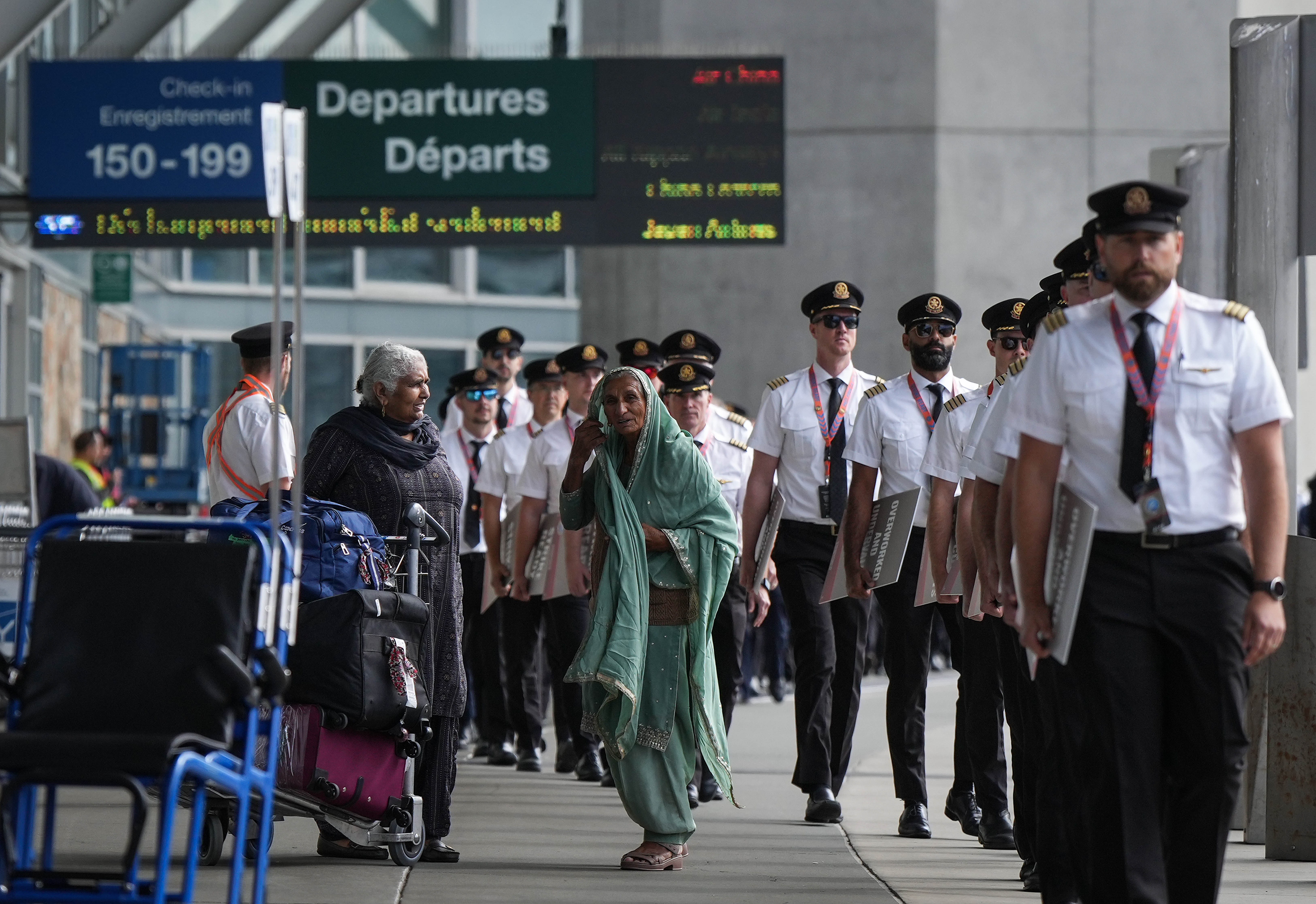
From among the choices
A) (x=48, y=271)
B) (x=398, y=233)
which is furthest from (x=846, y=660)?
(x=48, y=271)

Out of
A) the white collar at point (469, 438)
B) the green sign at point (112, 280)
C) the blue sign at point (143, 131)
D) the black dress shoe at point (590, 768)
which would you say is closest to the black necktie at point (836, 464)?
the black dress shoe at point (590, 768)

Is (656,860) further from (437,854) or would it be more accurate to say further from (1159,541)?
(1159,541)

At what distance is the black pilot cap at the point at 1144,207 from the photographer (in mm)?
4656

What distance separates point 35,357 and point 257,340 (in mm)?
16528

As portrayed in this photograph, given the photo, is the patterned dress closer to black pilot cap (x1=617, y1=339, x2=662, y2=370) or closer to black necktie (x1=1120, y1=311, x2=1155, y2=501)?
black necktie (x1=1120, y1=311, x2=1155, y2=501)

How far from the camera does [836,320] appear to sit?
873 centimetres

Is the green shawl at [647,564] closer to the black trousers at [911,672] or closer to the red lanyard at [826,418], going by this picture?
the black trousers at [911,672]

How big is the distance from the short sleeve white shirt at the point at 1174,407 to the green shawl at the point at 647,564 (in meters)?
A: 2.37

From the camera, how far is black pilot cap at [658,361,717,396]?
943 centimetres

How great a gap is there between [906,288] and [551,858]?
1110 centimetres

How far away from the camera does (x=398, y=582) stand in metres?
6.93

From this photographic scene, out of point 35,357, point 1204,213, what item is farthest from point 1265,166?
point 35,357

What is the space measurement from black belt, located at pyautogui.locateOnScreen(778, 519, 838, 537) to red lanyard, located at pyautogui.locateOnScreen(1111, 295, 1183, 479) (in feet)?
12.9

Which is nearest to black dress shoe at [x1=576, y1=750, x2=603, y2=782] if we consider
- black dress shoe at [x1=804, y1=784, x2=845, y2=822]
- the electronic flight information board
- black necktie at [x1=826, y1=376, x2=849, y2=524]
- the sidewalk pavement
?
the sidewalk pavement
